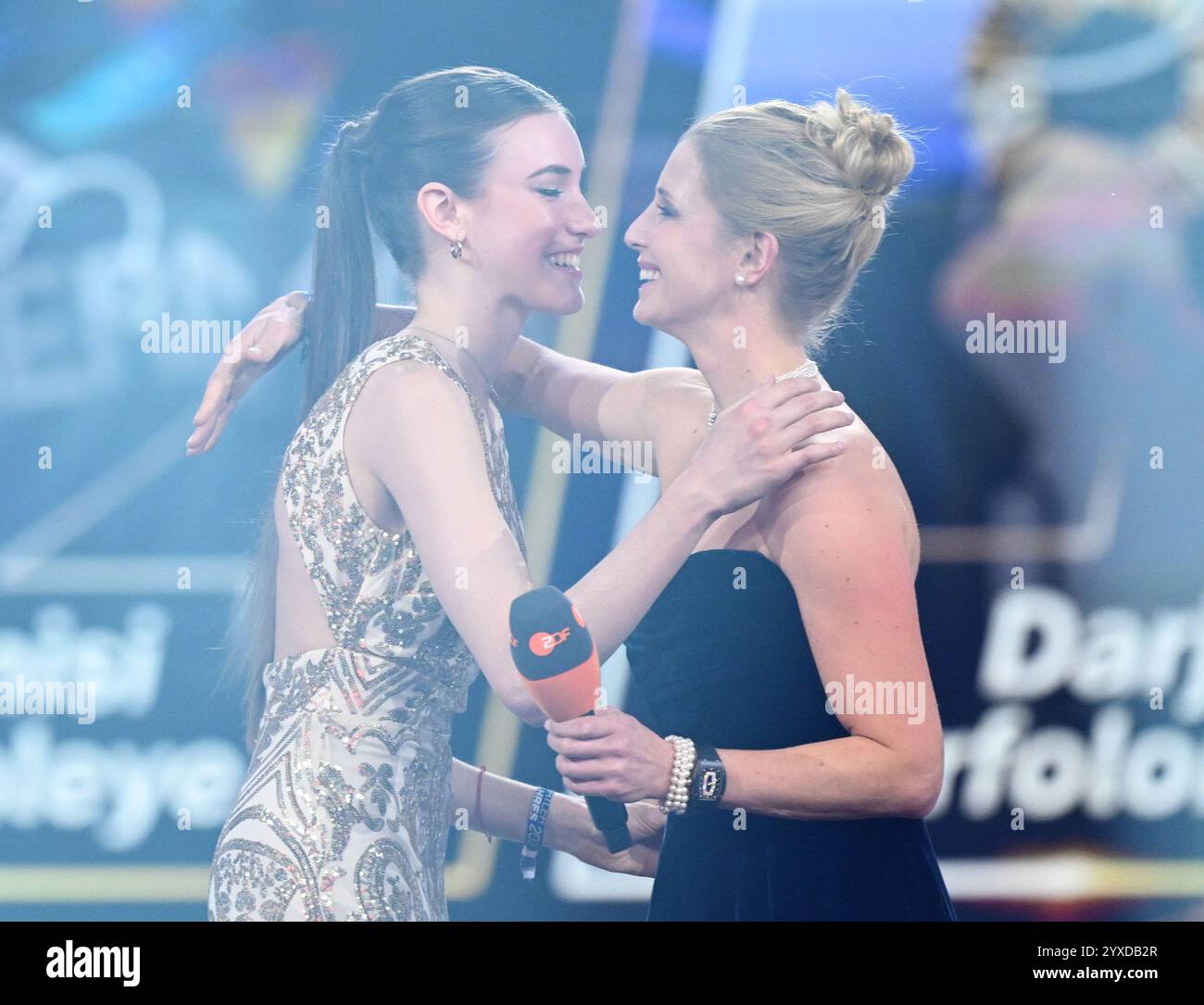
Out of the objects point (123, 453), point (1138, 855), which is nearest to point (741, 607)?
point (1138, 855)

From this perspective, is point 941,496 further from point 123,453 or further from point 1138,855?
point 123,453

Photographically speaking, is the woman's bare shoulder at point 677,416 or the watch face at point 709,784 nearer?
the watch face at point 709,784

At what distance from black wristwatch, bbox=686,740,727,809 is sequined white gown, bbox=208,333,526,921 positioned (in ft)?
1.37

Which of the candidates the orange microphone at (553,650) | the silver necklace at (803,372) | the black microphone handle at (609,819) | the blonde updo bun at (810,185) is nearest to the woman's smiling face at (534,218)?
the blonde updo bun at (810,185)

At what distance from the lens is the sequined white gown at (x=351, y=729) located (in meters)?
2.10

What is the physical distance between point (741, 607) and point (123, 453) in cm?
140

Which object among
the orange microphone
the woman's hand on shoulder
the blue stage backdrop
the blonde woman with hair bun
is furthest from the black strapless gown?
the woman's hand on shoulder

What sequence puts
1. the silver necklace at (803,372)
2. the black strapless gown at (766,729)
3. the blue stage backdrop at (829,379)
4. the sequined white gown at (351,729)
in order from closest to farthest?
1. the sequined white gown at (351,729)
2. the black strapless gown at (766,729)
3. the silver necklace at (803,372)
4. the blue stage backdrop at (829,379)

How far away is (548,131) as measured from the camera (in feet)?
8.46

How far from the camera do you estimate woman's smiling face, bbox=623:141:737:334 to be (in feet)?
7.95

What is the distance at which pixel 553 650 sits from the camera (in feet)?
5.91

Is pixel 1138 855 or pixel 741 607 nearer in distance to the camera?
pixel 741 607

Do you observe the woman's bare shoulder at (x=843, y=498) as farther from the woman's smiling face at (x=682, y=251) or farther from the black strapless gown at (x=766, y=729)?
the woman's smiling face at (x=682, y=251)

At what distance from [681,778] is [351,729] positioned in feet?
1.68
